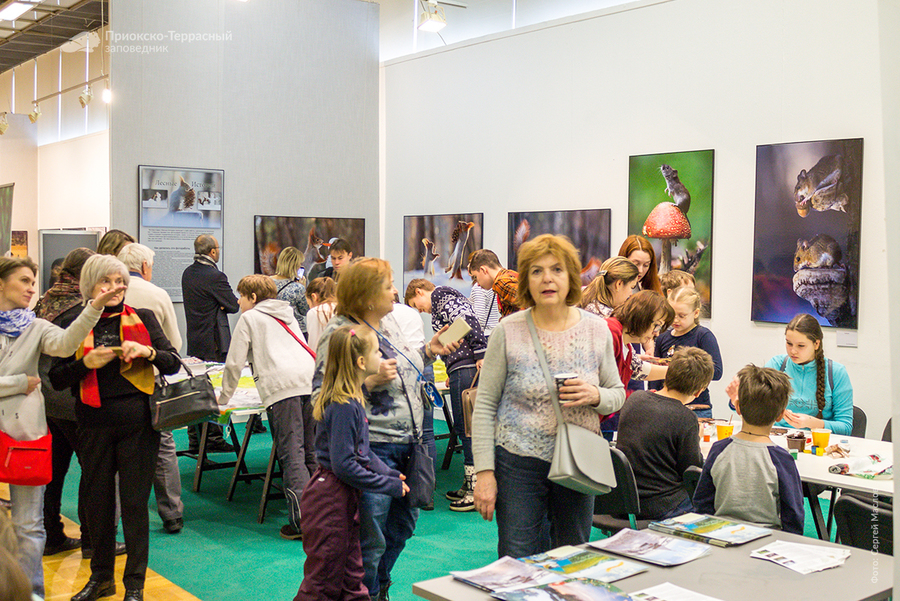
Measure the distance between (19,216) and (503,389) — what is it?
15055 millimetres

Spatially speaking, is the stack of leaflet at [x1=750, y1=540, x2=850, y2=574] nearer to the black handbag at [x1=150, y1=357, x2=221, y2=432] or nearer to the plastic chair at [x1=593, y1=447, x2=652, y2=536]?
the plastic chair at [x1=593, y1=447, x2=652, y2=536]

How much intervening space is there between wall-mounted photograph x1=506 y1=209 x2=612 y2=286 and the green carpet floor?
2.58m

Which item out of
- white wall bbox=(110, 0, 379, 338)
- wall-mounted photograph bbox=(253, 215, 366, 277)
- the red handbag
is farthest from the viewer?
wall-mounted photograph bbox=(253, 215, 366, 277)

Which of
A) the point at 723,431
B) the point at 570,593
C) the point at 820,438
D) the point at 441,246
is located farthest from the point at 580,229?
the point at 570,593

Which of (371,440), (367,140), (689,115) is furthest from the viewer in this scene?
(367,140)

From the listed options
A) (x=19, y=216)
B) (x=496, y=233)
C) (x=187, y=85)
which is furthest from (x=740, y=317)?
(x=19, y=216)

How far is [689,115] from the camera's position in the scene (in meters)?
6.69

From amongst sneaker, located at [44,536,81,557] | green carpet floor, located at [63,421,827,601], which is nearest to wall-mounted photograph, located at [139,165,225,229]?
green carpet floor, located at [63,421,827,601]

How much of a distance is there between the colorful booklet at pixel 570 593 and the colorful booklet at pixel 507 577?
0.04 m

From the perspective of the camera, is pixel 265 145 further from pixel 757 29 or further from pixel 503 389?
pixel 503 389

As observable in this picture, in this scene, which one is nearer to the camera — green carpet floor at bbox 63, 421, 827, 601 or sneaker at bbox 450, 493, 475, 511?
green carpet floor at bbox 63, 421, 827, 601

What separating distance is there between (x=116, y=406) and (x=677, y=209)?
15.7 ft

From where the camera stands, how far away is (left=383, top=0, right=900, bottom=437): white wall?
5688mm

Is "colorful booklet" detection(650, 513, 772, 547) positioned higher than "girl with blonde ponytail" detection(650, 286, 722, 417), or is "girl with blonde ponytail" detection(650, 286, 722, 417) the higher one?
"girl with blonde ponytail" detection(650, 286, 722, 417)
